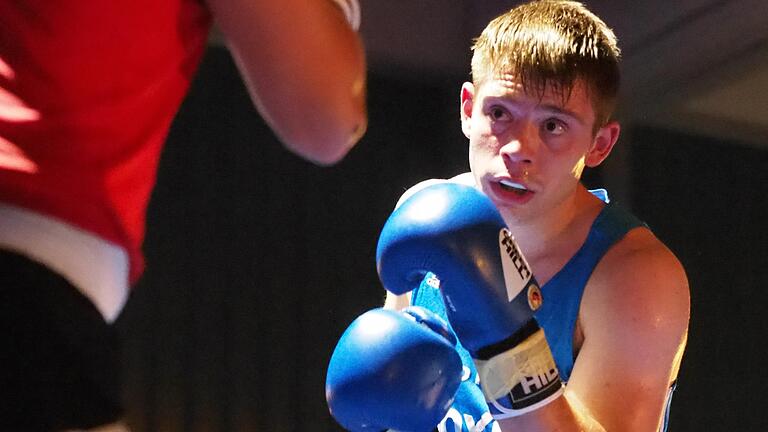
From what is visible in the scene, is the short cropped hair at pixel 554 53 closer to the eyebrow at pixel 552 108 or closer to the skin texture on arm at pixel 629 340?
the eyebrow at pixel 552 108

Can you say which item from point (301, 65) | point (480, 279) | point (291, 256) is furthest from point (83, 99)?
point (291, 256)

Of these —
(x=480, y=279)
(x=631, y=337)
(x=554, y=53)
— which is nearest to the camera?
(x=480, y=279)

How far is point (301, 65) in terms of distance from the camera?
2.16ft

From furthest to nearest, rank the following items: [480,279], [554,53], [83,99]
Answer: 1. [554,53]
2. [480,279]
3. [83,99]

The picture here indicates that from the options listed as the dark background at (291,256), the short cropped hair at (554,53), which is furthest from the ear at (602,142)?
the dark background at (291,256)

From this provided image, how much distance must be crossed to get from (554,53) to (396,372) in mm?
560

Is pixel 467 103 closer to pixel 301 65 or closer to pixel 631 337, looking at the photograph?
pixel 631 337

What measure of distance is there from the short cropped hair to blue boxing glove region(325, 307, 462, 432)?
419mm

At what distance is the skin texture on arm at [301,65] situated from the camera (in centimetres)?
65

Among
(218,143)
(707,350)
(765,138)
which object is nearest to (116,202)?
(218,143)

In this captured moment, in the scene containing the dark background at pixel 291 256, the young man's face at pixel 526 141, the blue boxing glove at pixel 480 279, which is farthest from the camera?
the dark background at pixel 291 256

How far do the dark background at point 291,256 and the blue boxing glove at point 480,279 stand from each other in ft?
9.09

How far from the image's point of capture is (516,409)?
1332 mm

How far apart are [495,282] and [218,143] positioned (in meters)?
3.05
